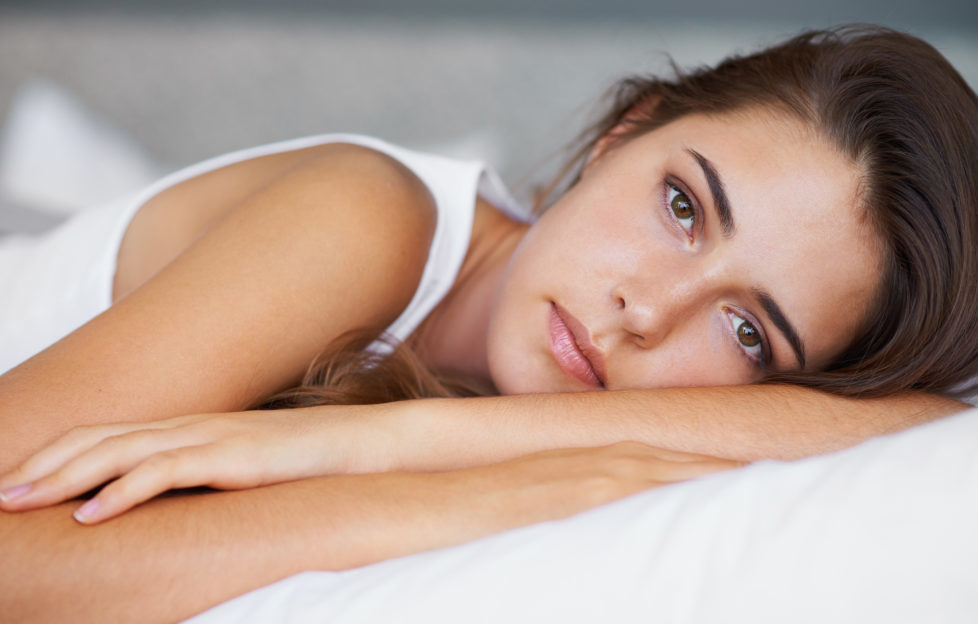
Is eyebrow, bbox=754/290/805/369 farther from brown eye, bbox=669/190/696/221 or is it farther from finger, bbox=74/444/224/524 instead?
finger, bbox=74/444/224/524

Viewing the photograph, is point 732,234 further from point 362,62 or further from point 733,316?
point 362,62

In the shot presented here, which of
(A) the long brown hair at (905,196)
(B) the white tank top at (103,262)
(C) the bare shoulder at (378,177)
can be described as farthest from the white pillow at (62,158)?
(A) the long brown hair at (905,196)

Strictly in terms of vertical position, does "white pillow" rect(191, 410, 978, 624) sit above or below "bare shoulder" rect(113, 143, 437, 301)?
below

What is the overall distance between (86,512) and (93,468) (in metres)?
0.04

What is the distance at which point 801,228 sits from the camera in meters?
0.85

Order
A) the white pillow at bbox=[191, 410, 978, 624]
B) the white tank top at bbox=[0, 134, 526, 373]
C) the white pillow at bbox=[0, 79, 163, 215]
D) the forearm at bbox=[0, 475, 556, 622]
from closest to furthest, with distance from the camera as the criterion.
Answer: the white pillow at bbox=[191, 410, 978, 624]
the forearm at bbox=[0, 475, 556, 622]
the white tank top at bbox=[0, 134, 526, 373]
the white pillow at bbox=[0, 79, 163, 215]

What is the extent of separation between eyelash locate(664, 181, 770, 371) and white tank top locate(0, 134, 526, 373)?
308mm

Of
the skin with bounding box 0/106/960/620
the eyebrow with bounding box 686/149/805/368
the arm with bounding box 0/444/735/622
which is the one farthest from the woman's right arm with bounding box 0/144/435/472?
the eyebrow with bounding box 686/149/805/368

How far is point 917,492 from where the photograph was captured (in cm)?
51

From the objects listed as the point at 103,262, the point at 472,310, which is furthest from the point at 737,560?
the point at 103,262

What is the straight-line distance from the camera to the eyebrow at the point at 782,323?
86cm

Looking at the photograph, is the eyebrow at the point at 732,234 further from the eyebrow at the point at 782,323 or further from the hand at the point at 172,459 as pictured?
the hand at the point at 172,459

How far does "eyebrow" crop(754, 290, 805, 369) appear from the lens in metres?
0.86

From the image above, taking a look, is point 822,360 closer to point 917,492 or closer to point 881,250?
point 881,250
